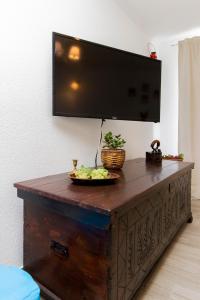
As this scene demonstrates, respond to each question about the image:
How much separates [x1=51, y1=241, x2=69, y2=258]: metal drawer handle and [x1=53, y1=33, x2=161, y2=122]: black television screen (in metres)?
0.76

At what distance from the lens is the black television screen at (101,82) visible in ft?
4.80

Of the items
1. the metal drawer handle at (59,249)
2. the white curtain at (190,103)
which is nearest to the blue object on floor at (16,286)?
the metal drawer handle at (59,249)

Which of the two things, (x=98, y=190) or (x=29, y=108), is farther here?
(x=29, y=108)

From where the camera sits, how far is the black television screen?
4.80 feet

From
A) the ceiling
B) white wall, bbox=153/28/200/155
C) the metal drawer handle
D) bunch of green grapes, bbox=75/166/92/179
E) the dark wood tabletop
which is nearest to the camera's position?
the dark wood tabletop

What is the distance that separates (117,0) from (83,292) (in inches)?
90.2

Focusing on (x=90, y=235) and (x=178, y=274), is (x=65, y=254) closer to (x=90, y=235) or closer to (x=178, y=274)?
(x=90, y=235)

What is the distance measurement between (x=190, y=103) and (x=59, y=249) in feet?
7.98

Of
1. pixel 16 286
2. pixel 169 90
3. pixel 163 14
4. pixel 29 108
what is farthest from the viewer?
→ pixel 169 90

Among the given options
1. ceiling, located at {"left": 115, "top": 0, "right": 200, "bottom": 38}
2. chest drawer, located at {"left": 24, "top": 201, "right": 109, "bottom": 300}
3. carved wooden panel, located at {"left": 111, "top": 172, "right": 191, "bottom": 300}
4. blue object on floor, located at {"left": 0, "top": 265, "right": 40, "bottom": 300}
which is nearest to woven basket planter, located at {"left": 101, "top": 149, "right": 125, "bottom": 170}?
carved wooden panel, located at {"left": 111, "top": 172, "right": 191, "bottom": 300}

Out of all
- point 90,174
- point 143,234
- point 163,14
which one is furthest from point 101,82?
point 163,14

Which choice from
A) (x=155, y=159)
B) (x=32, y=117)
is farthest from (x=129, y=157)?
(x=32, y=117)

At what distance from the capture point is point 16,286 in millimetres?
881

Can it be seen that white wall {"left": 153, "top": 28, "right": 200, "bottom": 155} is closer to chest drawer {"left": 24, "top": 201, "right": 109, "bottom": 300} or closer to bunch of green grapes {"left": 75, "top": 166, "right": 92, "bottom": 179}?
bunch of green grapes {"left": 75, "top": 166, "right": 92, "bottom": 179}
